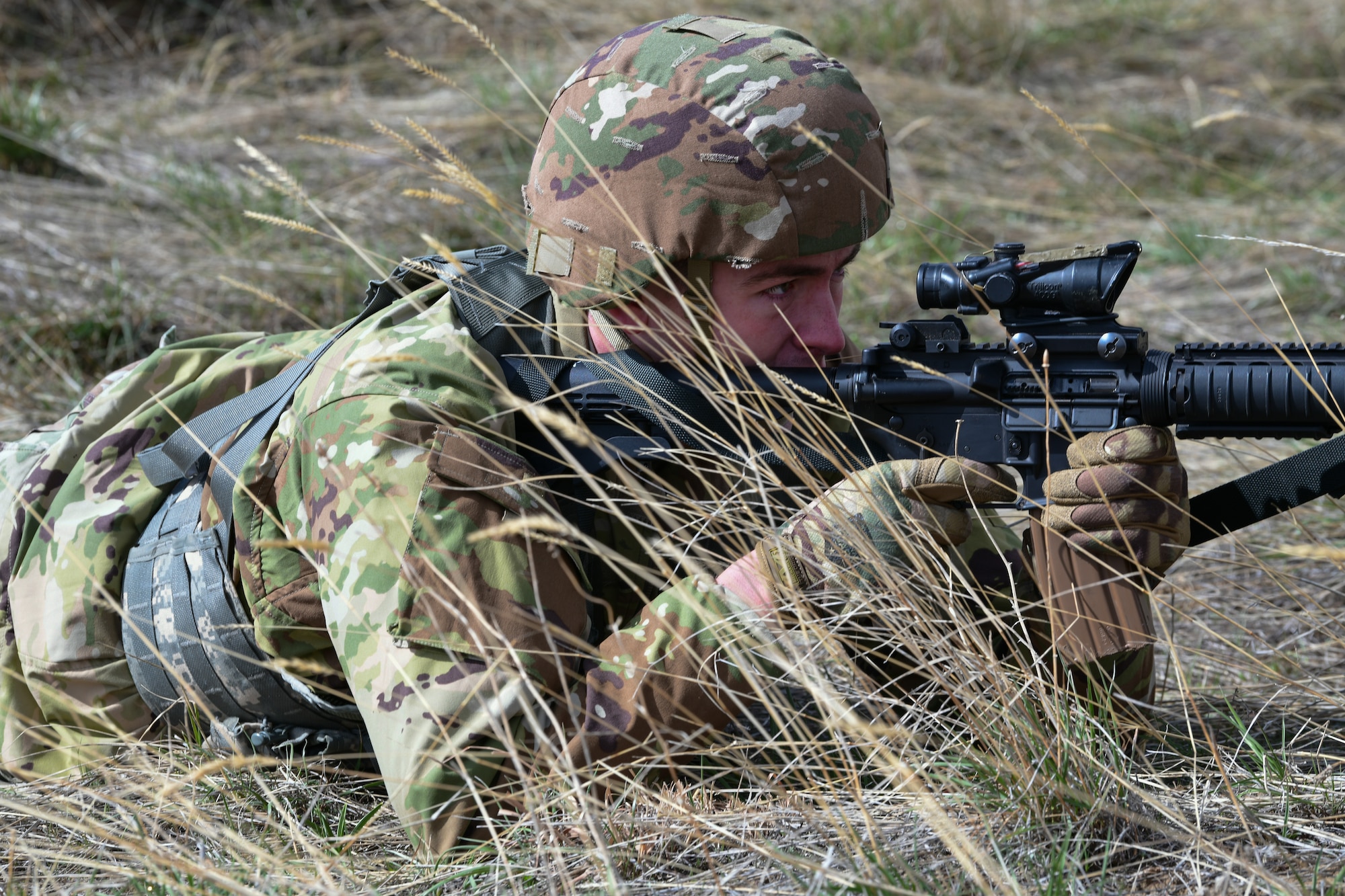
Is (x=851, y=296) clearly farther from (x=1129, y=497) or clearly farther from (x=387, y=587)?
(x=387, y=587)

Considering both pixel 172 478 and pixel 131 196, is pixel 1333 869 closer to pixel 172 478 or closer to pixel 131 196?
pixel 172 478

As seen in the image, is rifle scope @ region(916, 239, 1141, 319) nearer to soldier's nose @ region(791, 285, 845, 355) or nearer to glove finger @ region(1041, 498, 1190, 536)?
soldier's nose @ region(791, 285, 845, 355)

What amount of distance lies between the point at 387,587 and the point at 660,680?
0.50 m

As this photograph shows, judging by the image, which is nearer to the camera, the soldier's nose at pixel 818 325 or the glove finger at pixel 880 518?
the glove finger at pixel 880 518

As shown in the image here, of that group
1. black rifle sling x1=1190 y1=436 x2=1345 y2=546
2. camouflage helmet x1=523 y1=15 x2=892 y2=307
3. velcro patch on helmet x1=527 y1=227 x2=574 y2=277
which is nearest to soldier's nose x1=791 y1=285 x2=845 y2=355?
camouflage helmet x1=523 y1=15 x2=892 y2=307

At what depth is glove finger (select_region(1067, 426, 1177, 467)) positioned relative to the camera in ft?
7.20

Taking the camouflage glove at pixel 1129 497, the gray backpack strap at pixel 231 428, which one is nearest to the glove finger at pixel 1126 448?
the camouflage glove at pixel 1129 497

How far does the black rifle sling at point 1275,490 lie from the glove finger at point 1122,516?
0.19 feet

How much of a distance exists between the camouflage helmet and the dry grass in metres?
0.26

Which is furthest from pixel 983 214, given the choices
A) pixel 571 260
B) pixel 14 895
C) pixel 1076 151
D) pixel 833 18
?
pixel 14 895

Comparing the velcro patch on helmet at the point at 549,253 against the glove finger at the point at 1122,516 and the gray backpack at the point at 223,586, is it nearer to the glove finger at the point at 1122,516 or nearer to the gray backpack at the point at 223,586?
the gray backpack at the point at 223,586

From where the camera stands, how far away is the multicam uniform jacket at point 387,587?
6.80ft

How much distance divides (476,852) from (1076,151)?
6.23 m

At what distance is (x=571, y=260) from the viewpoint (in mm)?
2561
